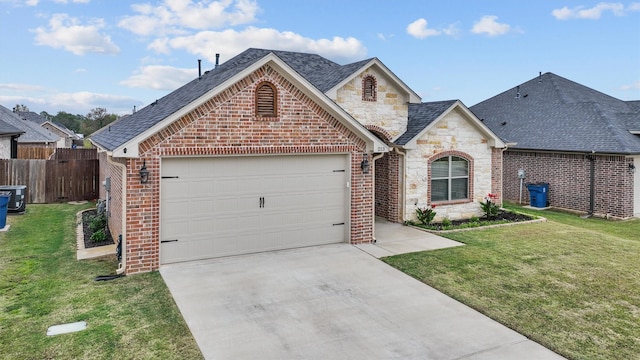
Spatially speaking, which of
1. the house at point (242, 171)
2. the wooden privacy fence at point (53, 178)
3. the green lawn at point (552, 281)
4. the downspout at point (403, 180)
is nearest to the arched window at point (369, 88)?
the downspout at point (403, 180)

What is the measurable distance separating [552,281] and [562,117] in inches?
525

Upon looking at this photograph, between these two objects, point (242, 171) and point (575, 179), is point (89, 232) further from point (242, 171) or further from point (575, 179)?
point (575, 179)

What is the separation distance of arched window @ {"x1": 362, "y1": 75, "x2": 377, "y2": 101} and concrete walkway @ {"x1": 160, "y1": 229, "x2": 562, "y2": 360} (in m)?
6.88

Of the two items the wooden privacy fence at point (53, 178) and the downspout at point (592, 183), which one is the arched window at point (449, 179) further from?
the wooden privacy fence at point (53, 178)

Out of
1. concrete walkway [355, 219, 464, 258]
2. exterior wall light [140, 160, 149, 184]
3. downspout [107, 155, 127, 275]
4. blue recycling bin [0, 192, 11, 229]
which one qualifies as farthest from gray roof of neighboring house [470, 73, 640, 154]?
blue recycling bin [0, 192, 11, 229]

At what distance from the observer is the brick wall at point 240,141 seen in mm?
8273

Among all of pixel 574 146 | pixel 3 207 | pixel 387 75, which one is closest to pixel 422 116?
pixel 387 75

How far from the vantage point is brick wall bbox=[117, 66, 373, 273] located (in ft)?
27.1

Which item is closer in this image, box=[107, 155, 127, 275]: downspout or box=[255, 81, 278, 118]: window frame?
box=[107, 155, 127, 275]: downspout

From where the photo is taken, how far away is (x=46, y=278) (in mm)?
8062

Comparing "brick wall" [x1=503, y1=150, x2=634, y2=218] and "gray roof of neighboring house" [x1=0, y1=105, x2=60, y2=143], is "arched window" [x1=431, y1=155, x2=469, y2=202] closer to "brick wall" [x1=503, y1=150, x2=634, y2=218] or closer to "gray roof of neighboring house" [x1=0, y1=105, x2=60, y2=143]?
"brick wall" [x1=503, y1=150, x2=634, y2=218]

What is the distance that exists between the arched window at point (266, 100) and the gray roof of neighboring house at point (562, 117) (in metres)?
12.9

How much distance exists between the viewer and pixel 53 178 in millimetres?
17672

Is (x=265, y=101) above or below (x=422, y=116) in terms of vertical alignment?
below
